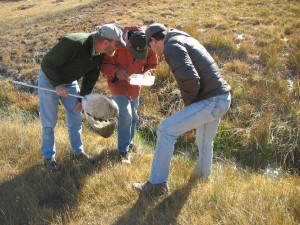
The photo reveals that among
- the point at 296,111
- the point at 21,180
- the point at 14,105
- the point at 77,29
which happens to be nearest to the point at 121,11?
the point at 77,29

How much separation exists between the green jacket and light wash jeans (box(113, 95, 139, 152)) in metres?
0.42

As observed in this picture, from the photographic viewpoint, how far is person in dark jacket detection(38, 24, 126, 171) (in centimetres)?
412

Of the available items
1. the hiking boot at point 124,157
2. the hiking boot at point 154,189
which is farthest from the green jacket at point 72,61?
the hiking boot at point 154,189

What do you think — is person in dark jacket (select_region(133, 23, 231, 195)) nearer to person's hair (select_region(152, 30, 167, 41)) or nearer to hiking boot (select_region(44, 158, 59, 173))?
person's hair (select_region(152, 30, 167, 41))

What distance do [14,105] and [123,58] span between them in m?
4.02

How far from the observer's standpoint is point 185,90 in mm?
3572

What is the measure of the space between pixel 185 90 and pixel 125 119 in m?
1.32

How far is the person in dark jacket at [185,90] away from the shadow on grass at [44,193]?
81cm

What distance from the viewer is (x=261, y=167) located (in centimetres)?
571

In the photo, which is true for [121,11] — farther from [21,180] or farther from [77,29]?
[21,180]

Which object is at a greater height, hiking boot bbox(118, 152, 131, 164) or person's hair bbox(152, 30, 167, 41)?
person's hair bbox(152, 30, 167, 41)

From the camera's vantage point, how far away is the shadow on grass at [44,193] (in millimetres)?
3900

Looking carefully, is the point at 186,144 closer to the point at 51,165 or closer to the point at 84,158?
the point at 84,158

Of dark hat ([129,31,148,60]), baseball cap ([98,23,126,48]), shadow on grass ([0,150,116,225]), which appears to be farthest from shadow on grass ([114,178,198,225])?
baseball cap ([98,23,126,48])
